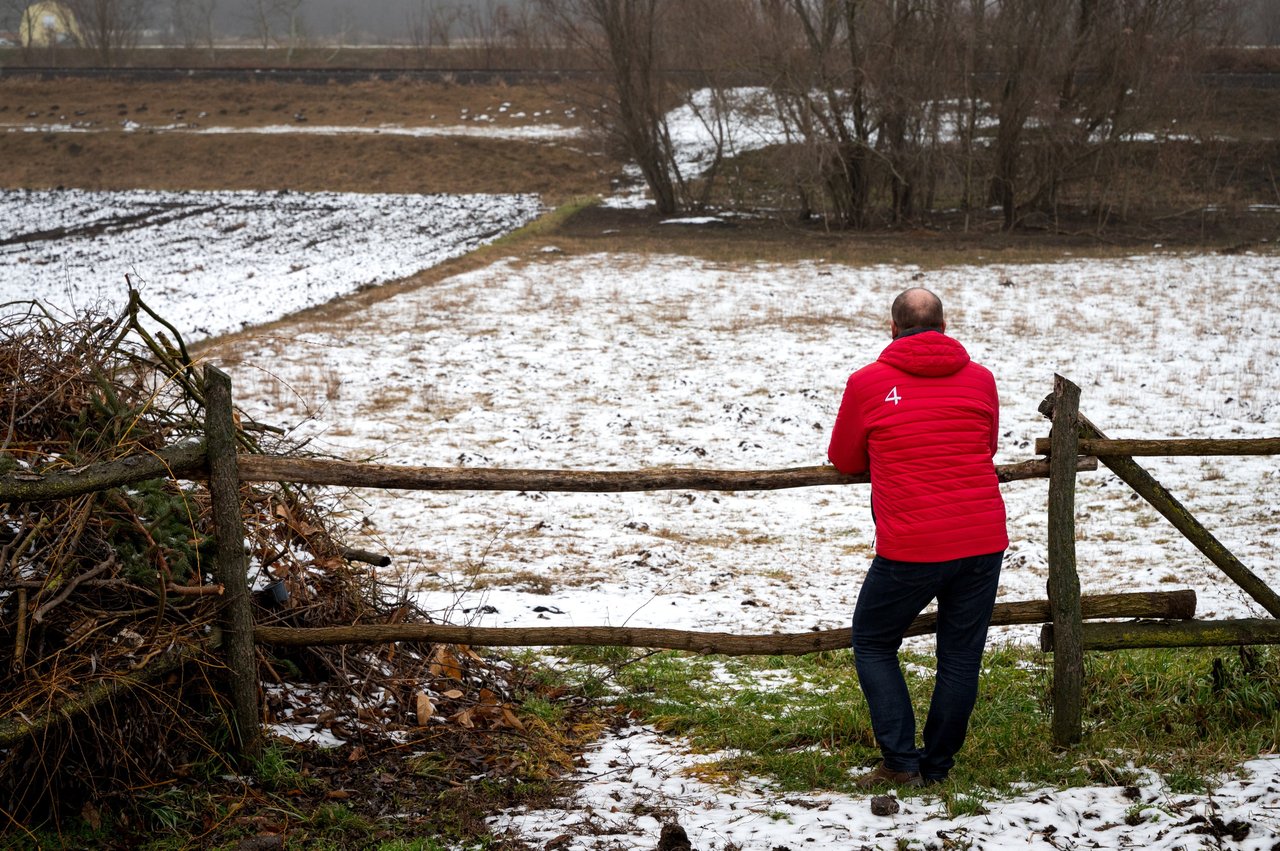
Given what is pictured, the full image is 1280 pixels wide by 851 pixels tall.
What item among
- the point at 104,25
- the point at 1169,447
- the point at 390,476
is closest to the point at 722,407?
the point at 1169,447

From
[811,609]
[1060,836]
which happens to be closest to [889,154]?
[811,609]

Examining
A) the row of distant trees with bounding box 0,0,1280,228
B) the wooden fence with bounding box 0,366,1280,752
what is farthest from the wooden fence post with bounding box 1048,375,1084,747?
the row of distant trees with bounding box 0,0,1280,228

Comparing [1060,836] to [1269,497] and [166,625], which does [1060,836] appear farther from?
[1269,497]

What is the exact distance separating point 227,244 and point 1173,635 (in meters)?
24.2

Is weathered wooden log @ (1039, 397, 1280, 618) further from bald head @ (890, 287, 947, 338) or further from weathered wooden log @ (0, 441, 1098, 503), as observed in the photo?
bald head @ (890, 287, 947, 338)

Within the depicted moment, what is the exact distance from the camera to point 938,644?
420 cm

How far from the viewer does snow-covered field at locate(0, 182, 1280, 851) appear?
14.1 ft

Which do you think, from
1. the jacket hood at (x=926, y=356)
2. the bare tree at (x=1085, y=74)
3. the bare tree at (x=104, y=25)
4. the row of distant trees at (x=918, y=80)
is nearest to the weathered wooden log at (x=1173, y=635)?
the jacket hood at (x=926, y=356)

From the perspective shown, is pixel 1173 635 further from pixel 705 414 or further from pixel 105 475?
pixel 705 414

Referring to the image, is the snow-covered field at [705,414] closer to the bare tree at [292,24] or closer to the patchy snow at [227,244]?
the patchy snow at [227,244]

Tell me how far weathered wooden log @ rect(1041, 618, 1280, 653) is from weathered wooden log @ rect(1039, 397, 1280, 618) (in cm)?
14

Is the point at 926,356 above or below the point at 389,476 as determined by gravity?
above

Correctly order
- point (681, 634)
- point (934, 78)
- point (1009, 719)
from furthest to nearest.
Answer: point (934, 78)
point (1009, 719)
point (681, 634)

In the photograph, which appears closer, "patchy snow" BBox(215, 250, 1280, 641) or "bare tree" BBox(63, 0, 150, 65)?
"patchy snow" BBox(215, 250, 1280, 641)
